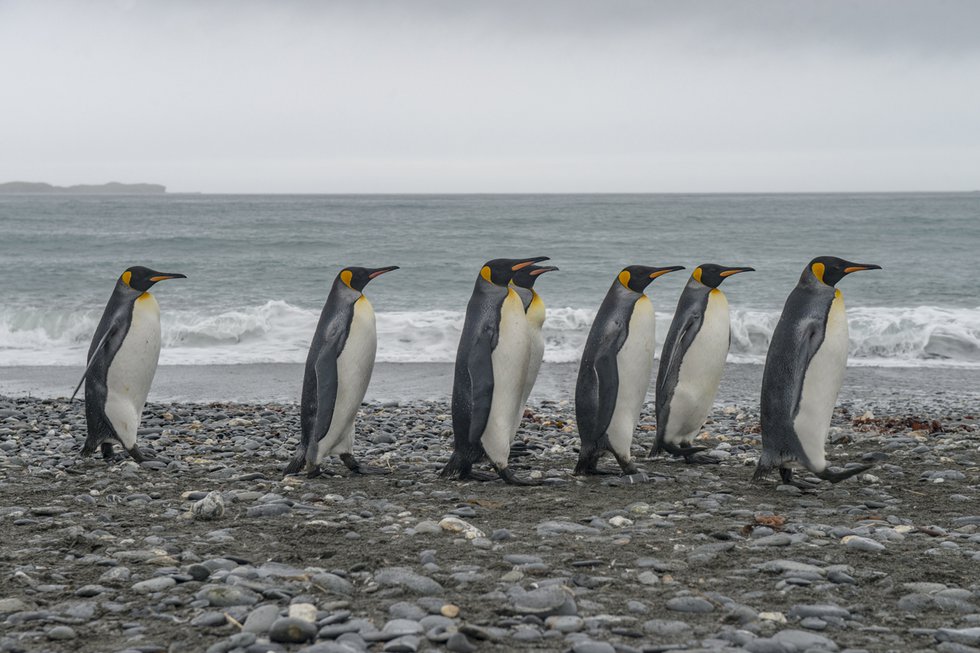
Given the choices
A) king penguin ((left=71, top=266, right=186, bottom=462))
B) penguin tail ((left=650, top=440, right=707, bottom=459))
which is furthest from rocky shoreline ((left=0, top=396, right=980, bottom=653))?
king penguin ((left=71, top=266, right=186, bottom=462))

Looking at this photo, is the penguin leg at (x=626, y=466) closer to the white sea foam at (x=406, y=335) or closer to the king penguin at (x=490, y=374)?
the king penguin at (x=490, y=374)

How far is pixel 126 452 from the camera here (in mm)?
6359

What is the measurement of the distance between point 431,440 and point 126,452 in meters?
2.12

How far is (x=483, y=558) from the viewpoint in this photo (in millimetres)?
3740

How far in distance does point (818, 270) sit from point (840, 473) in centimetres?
114

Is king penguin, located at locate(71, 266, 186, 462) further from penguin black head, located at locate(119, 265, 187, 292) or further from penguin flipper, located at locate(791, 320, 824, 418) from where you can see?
penguin flipper, located at locate(791, 320, 824, 418)

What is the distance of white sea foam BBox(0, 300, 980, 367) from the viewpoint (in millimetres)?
13836

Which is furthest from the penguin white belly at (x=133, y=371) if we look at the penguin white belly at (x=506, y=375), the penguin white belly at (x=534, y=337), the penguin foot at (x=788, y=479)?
the penguin foot at (x=788, y=479)

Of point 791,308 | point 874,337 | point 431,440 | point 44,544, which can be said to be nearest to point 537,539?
point 44,544

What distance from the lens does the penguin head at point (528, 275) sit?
6152mm

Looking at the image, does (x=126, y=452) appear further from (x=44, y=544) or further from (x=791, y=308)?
(x=791, y=308)

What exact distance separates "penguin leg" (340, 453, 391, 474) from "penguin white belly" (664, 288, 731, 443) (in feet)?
5.96

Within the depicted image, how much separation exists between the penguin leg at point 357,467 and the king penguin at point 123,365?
1.33 m

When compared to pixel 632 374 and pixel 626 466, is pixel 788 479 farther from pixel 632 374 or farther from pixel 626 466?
pixel 632 374
